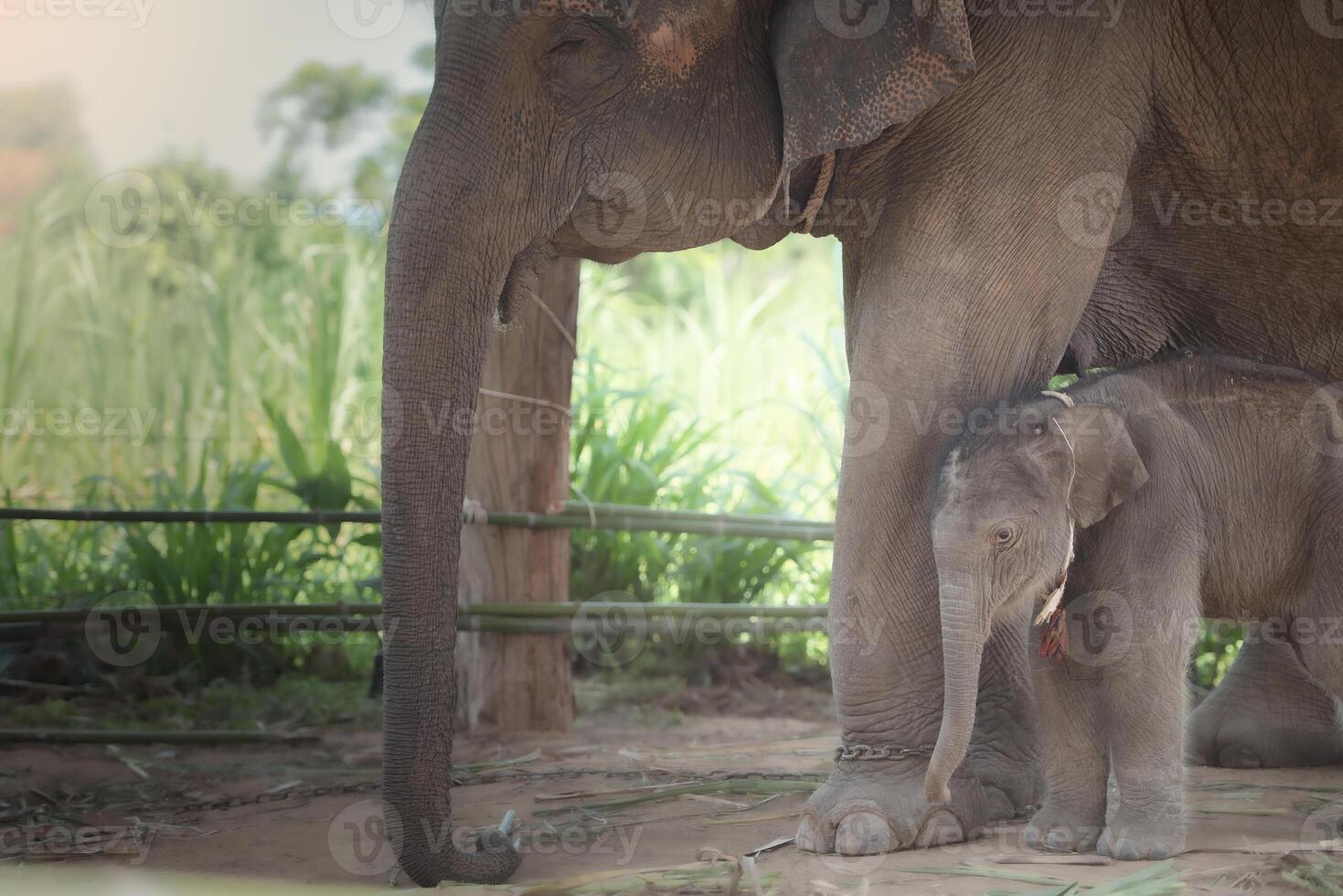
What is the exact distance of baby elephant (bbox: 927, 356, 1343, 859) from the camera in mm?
2623

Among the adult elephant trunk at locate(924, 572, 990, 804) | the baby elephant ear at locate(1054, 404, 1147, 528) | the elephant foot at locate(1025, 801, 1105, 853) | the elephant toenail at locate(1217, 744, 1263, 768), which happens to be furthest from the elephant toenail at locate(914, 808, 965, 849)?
the elephant toenail at locate(1217, 744, 1263, 768)

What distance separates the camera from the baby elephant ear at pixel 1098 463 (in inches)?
106

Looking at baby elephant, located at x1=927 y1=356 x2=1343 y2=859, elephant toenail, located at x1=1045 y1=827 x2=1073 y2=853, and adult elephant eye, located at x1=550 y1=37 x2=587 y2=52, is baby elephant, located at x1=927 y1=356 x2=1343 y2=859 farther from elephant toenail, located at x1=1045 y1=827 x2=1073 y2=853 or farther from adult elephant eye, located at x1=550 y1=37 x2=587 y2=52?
adult elephant eye, located at x1=550 y1=37 x2=587 y2=52

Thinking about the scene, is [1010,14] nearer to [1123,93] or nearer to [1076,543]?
[1123,93]

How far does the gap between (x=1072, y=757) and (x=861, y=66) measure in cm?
→ 135

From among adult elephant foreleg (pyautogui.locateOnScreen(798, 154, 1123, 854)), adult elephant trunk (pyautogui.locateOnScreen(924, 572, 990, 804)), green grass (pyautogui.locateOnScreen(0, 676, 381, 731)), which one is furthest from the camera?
green grass (pyautogui.locateOnScreen(0, 676, 381, 731))

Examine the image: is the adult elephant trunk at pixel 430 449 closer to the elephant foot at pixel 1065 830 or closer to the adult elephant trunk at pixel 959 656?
the adult elephant trunk at pixel 959 656

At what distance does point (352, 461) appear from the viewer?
581 centimetres

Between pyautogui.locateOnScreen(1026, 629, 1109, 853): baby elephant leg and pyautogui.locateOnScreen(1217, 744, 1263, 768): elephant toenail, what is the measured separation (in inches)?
42.4

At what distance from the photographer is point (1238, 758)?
147 inches

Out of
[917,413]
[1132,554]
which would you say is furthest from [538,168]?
[1132,554]

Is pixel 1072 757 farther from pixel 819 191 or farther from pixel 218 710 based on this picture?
pixel 218 710

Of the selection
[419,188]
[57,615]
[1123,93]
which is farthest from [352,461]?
[1123,93]

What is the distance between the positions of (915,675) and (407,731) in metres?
1.00
